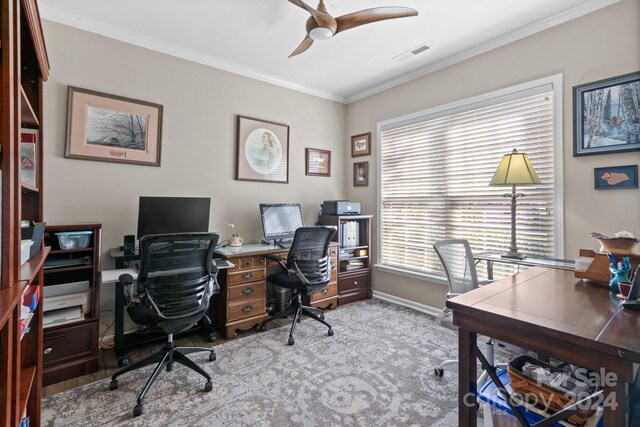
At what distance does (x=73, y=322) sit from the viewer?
2.11 metres

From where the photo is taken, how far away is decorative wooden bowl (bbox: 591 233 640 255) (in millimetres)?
1529

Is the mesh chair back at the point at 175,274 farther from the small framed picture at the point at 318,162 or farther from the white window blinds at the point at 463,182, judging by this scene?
the white window blinds at the point at 463,182

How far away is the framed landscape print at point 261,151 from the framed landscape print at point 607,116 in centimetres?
284

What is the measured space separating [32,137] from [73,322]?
1.29 m

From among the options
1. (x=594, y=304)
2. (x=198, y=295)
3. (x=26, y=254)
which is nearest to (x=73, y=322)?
(x=198, y=295)

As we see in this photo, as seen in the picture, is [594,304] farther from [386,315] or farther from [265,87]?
[265,87]

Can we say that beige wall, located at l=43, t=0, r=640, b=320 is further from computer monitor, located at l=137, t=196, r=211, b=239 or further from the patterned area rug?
the patterned area rug

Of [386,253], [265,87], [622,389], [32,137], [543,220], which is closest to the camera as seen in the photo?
[622,389]

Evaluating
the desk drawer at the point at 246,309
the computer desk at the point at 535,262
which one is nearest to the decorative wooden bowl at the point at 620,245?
the computer desk at the point at 535,262

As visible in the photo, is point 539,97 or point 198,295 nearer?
point 198,295

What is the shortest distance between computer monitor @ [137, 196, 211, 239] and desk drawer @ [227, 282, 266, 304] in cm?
65

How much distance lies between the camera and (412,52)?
3033 millimetres

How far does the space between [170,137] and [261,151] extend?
988 mm

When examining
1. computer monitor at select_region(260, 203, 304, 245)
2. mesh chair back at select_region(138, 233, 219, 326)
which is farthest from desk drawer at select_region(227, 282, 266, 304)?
mesh chair back at select_region(138, 233, 219, 326)
